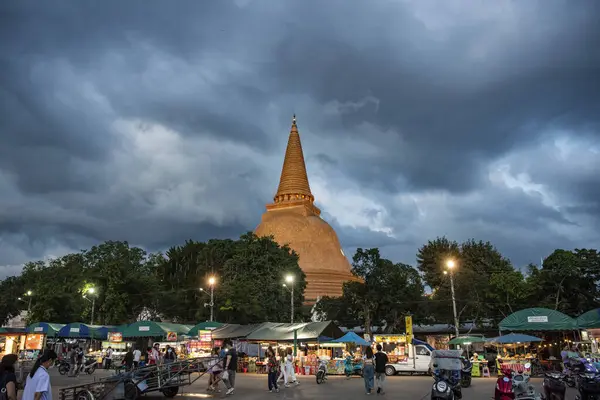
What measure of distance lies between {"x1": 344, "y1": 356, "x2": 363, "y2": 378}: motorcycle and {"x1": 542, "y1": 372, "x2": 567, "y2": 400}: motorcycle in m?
13.5

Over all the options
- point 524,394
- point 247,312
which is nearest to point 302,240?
point 247,312

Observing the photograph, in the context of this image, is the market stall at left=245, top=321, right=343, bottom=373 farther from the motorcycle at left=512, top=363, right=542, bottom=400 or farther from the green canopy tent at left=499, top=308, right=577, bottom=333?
the motorcycle at left=512, top=363, right=542, bottom=400

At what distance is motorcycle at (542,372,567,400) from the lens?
31.6 feet

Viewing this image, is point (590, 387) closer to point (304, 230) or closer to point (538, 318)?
point (538, 318)

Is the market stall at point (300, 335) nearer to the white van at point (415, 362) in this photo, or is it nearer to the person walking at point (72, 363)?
the white van at point (415, 362)

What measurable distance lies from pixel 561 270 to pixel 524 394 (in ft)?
90.5

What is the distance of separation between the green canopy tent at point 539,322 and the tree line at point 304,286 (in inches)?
301

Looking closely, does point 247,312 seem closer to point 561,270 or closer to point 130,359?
point 130,359

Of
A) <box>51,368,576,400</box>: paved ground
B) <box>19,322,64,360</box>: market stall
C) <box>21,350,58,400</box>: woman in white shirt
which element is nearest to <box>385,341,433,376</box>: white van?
<box>51,368,576,400</box>: paved ground

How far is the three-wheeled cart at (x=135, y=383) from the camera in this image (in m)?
11.0

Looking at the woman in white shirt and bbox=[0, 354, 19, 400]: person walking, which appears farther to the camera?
bbox=[0, 354, 19, 400]: person walking

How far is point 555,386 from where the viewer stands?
974cm

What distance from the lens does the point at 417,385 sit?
1788 centimetres

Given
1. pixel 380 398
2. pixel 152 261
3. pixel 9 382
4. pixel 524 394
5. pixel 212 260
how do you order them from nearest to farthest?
1. pixel 9 382
2. pixel 524 394
3. pixel 380 398
4. pixel 212 260
5. pixel 152 261
